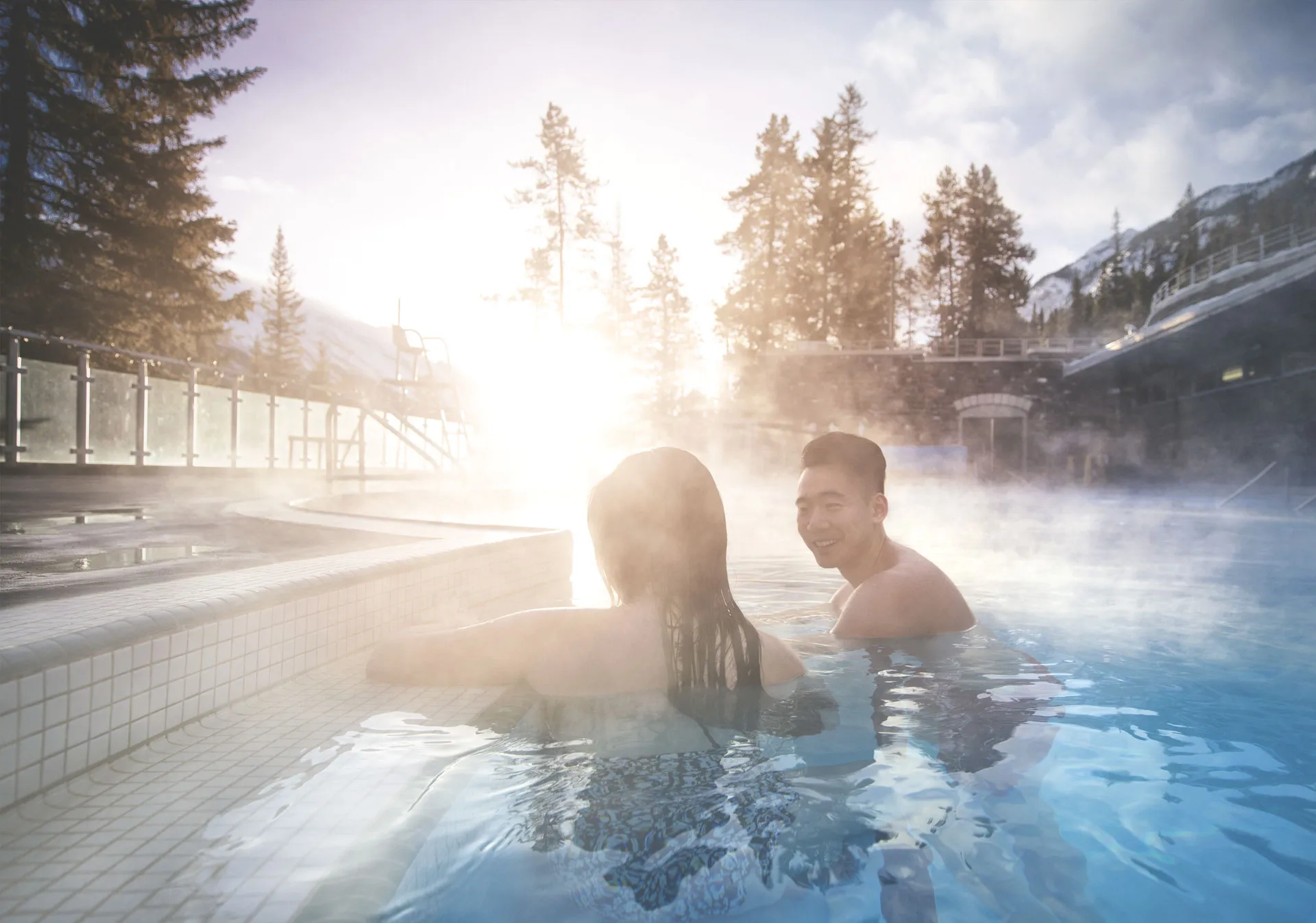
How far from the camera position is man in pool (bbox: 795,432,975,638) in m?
2.95

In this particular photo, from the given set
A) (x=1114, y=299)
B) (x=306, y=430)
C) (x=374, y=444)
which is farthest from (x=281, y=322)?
(x=1114, y=299)

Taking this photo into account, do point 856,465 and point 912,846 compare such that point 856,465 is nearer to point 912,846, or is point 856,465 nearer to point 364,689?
point 912,846

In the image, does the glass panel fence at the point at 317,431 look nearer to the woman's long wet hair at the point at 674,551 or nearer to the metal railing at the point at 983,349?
the woman's long wet hair at the point at 674,551

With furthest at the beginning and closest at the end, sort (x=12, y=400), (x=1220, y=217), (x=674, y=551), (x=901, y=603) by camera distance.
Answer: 1. (x=1220, y=217)
2. (x=12, y=400)
3. (x=901, y=603)
4. (x=674, y=551)

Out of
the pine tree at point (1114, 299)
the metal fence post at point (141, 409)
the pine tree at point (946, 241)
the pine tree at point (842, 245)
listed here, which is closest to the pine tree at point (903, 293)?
the pine tree at point (946, 241)

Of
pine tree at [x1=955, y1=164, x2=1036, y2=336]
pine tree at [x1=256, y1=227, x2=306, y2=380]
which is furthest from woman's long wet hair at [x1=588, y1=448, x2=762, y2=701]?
pine tree at [x1=256, y1=227, x2=306, y2=380]

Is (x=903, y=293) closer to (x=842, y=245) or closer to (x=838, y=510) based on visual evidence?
(x=842, y=245)

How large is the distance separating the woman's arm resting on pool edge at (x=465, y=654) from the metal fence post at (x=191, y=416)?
8511 mm

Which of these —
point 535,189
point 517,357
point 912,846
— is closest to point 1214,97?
point 535,189

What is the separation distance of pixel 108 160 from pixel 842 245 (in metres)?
25.7

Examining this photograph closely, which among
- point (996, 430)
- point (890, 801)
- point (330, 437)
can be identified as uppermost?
point (996, 430)

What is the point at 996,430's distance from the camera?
24359mm

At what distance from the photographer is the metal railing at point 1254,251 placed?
Answer: 925 inches

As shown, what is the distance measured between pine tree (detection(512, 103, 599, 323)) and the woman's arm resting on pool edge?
2341 cm
